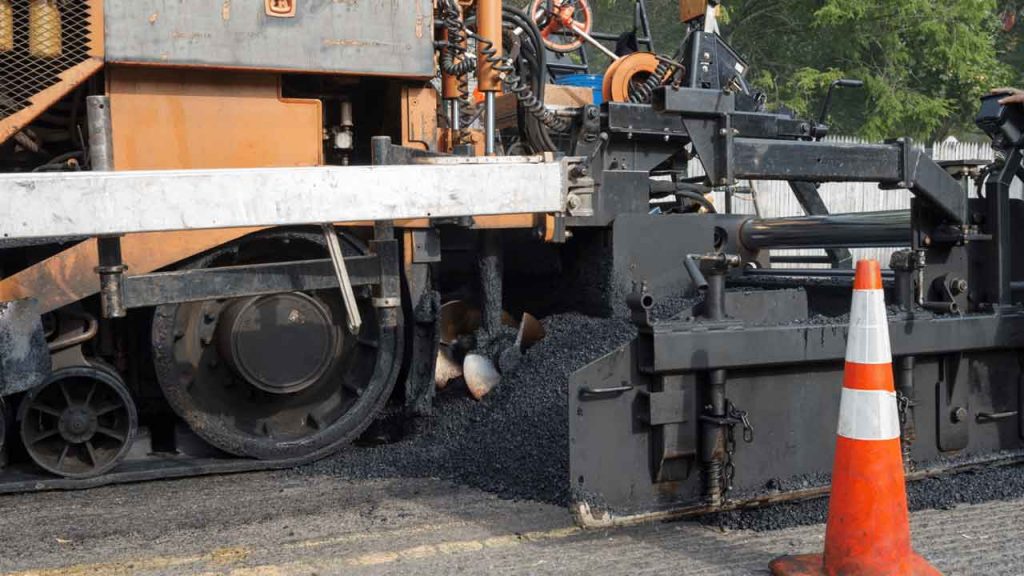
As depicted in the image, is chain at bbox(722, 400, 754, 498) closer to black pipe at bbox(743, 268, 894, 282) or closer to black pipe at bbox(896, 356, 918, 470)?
black pipe at bbox(896, 356, 918, 470)

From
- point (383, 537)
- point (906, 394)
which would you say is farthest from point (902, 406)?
point (383, 537)

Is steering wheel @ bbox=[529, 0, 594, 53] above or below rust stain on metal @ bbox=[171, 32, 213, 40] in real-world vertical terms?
above

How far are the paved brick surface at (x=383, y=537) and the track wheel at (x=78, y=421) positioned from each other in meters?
0.16

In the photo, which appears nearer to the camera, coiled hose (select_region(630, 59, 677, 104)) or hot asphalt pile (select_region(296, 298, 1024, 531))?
hot asphalt pile (select_region(296, 298, 1024, 531))

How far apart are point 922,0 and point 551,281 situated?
51.3ft

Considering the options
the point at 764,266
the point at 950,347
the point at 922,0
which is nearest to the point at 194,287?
the point at 950,347

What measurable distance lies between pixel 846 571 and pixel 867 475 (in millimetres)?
298

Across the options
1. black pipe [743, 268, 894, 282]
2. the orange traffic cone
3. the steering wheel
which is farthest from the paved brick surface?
the steering wheel

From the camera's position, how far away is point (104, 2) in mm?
4273

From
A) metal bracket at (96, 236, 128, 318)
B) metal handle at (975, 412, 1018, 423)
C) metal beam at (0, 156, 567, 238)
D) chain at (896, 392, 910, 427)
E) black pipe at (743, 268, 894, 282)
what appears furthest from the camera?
black pipe at (743, 268, 894, 282)

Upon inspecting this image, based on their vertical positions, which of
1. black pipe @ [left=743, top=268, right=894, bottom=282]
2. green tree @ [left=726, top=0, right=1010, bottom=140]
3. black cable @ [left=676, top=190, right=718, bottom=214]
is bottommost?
black pipe @ [left=743, top=268, right=894, bottom=282]

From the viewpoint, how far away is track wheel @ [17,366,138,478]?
4629 mm

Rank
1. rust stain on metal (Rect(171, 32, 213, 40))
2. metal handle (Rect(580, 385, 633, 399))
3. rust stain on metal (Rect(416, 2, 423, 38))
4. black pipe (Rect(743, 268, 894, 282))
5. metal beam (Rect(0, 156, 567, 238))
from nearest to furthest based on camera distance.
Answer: metal beam (Rect(0, 156, 567, 238)), metal handle (Rect(580, 385, 633, 399)), rust stain on metal (Rect(171, 32, 213, 40)), rust stain on metal (Rect(416, 2, 423, 38)), black pipe (Rect(743, 268, 894, 282))

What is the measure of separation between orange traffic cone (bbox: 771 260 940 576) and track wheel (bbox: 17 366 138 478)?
9.47 ft
